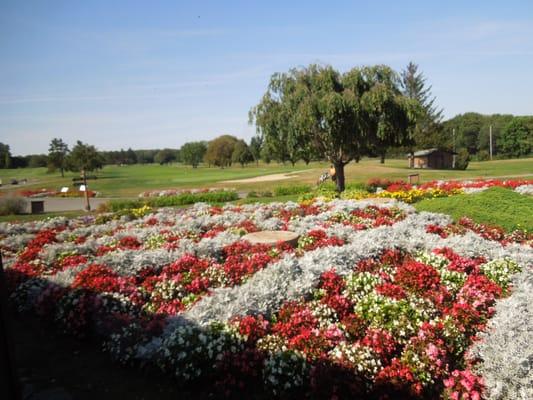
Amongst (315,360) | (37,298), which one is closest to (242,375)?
(315,360)

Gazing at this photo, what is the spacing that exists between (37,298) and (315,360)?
4.70 metres

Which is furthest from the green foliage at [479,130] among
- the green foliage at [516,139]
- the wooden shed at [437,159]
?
the wooden shed at [437,159]

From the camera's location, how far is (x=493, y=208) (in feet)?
32.8

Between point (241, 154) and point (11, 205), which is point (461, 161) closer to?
point (241, 154)

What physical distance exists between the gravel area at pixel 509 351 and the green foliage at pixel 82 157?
51.7 meters

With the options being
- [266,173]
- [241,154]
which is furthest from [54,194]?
[241,154]

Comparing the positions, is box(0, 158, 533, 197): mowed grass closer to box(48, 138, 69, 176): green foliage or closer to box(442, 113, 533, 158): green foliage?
box(48, 138, 69, 176): green foliage

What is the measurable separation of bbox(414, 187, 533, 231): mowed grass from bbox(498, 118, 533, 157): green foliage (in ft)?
259

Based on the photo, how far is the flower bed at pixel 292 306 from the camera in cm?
408

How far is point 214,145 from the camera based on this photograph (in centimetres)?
9088

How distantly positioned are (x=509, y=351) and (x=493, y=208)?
7141mm

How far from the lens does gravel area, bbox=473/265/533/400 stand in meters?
3.57

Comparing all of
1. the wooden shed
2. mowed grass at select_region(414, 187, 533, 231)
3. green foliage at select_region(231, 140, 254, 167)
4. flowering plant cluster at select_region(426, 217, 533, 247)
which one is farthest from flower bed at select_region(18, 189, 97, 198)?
green foliage at select_region(231, 140, 254, 167)

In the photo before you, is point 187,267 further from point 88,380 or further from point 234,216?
point 234,216
